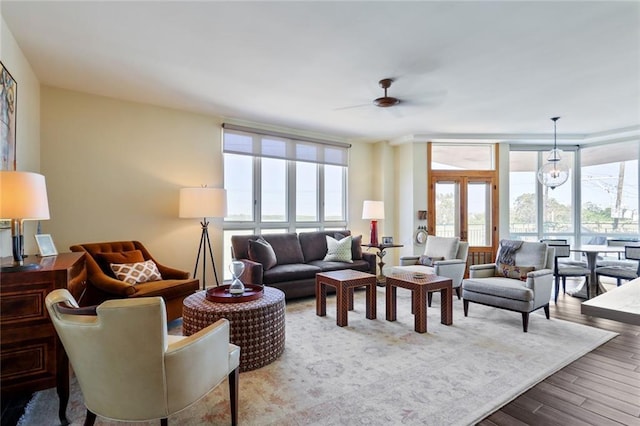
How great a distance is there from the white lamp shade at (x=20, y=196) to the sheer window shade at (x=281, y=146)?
3.01 metres

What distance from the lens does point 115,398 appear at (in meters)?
1.51

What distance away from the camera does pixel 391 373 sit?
96.6 inches

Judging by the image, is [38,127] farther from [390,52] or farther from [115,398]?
[390,52]

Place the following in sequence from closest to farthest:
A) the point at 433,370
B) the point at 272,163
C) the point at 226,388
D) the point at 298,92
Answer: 1. the point at 226,388
2. the point at 433,370
3. the point at 298,92
4. the point at 272,163

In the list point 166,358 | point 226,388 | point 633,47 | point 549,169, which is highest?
point 633,47

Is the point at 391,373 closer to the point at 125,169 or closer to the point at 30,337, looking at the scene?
the point at 30,337

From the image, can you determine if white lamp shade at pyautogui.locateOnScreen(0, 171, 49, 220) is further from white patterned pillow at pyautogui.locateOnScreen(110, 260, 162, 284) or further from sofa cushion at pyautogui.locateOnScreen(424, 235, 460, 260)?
sofa cushion at pyautogui.locateOnScreen(424, 235, 460, 260)

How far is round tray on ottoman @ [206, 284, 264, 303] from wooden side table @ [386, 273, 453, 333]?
153 centimetres

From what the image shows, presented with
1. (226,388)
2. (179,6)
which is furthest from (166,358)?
(179,6)

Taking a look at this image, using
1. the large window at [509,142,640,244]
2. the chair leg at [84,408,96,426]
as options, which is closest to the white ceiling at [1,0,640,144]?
the large window at [509,142,640,244]

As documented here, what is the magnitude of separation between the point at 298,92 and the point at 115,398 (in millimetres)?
3362

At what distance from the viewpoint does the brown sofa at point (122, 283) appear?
3.06 meters

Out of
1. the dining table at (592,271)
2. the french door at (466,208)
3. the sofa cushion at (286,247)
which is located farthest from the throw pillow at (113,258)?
the dining table at (592,271)

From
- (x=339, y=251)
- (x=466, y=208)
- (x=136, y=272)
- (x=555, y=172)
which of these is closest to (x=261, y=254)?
(x=339, y=251)
